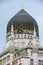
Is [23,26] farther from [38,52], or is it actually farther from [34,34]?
[38,52]

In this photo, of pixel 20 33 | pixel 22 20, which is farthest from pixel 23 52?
pixel 22 20

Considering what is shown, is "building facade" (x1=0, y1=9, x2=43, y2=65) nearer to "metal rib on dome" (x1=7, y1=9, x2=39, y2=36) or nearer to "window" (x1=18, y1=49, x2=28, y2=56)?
"metal rib on dome" (x1=7, y1=9, x2=39, y2=36)

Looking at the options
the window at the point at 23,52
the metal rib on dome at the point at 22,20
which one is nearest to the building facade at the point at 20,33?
the metal rib on dome at the point at 22,20

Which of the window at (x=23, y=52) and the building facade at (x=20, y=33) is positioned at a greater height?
the building facade at (x=20, y=33)

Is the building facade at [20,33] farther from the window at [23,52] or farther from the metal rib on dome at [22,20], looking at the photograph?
the window at [23,52]

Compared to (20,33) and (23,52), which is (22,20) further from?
(23,52)

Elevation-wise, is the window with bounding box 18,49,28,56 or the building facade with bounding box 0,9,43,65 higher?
the building facade with bounding box 0,9,43,65

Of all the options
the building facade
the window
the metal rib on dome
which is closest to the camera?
the window

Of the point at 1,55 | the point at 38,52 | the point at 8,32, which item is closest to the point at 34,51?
the point at 38,52

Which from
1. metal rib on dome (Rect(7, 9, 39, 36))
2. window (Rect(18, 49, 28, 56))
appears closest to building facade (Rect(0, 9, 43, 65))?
metal rib on dome (Rect(7, 9, 39, 36))

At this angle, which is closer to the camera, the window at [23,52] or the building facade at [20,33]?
the window at [23,52]

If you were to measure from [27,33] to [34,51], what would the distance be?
53.7 feet

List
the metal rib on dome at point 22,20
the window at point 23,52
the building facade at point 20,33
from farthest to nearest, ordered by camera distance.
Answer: the metal rib on dome at point 22,20, the building facade at point 20,33, the window at point 23,52

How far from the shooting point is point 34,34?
12181 centimetres
